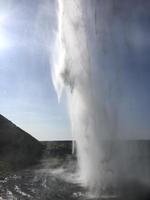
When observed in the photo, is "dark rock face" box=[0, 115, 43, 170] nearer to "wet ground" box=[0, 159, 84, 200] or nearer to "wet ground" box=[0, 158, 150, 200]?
"wet ground" box=[0, 159, 84, 200]

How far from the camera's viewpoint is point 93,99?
132ft

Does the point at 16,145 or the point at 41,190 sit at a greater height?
the point at 16,145

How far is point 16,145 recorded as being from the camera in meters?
82.4

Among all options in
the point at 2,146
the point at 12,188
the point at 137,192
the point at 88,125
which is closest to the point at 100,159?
the point at 88,125

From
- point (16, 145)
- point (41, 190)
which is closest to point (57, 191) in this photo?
point (41, 190)

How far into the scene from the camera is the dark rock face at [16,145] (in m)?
76.3

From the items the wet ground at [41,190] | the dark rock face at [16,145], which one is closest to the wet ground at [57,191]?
the wet ground at [41,190]

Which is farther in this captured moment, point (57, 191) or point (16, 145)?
point (16, 145)

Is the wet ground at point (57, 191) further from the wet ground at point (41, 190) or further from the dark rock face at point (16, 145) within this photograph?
the dark rock face at point (16, 145)

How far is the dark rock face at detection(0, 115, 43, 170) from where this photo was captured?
250ft

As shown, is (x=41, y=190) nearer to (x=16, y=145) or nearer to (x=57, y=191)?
(x=57, y=191)

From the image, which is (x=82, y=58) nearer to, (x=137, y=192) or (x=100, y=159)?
(x=100, y=159)

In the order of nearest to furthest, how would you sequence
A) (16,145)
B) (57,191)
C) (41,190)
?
(57,191), (41,190), (16,145)

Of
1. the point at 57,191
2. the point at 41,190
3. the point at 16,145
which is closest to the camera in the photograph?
the point at 57,191
